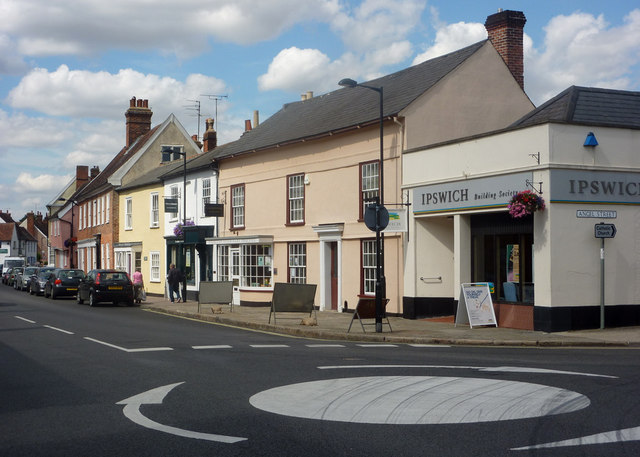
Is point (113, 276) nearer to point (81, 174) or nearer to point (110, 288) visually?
point (110, 288)

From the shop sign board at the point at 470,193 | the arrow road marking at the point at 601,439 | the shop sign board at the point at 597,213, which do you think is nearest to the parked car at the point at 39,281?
the shop sign board at the point at 470,193

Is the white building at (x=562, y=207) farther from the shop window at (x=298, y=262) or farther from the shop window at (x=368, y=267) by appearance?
the shop window at (x=298, y=262)

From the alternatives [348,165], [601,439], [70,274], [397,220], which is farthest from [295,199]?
[601,439]

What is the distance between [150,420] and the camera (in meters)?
7.45

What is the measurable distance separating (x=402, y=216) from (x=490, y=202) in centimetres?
342

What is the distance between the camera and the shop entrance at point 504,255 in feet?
61.9

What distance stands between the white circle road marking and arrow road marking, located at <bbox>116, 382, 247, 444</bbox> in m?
1.18

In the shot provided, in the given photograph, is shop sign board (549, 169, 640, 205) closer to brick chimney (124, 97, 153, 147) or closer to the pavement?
the pavement

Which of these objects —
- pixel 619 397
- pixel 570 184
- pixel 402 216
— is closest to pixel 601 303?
pixel 570 184

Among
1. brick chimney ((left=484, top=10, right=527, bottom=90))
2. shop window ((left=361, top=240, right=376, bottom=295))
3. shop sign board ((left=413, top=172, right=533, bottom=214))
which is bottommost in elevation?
shop window ((left=361, top=240, right=376, bottom=295))

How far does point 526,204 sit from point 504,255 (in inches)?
98.4

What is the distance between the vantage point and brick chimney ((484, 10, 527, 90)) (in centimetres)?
2483

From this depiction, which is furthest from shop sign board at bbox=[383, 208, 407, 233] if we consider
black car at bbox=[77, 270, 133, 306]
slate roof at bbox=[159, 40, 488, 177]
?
black car at bbox=[77, 270, 133, 306]

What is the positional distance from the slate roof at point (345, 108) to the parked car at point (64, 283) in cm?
878
